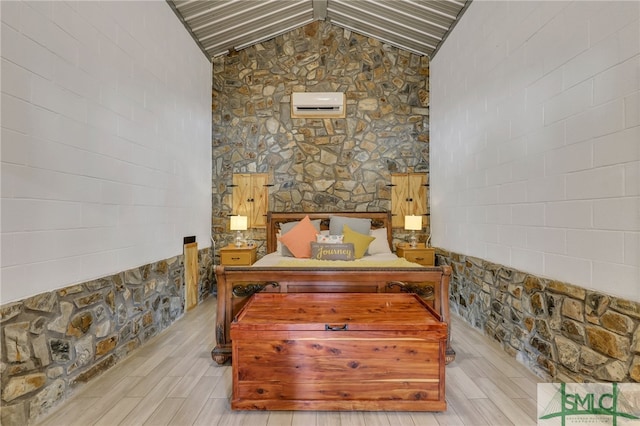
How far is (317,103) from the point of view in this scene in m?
4.68

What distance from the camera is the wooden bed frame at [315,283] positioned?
2.55 meters

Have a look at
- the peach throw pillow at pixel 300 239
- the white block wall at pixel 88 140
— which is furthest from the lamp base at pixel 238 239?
the white block wall at pixel 88 140

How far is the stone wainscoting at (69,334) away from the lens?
67.0 inches

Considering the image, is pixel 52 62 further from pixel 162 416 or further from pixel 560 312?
pixel 560 312

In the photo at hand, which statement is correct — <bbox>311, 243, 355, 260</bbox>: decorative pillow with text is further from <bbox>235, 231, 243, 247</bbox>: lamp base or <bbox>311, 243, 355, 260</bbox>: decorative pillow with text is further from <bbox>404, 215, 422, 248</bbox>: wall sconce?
<bbox>235, 231, 243, 247</bbox>: lamp base

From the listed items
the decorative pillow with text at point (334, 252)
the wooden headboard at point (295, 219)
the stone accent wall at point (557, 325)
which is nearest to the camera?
the stone accent wall at point (557, 325)

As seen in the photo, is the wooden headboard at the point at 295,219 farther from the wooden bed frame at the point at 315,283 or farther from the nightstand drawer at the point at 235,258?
the wooden bed frame at the point at 315,283

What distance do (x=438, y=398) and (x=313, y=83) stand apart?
14.2 feet

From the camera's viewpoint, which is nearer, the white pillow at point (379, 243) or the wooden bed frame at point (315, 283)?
the wooden bed frame at point (315, 283)

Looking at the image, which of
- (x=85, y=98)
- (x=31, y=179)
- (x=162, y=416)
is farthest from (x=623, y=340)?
(x=85, y=98)

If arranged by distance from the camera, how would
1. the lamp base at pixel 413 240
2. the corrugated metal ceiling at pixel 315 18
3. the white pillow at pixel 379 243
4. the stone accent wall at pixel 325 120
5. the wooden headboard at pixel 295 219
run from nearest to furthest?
1. the corrugated metal ceiling at pixel 315 18
2. the white pillow at pixel 379 243
3. the lamp base at pixel 413 240
4. the wooden headboard at pixel 295 219
5. the stone accent wall at pixel 325 120

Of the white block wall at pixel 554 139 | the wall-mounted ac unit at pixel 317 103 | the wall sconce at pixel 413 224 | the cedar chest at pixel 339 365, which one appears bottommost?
the cedar chest at pixel 339 365

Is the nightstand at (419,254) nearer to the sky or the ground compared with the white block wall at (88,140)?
nearer to the ground

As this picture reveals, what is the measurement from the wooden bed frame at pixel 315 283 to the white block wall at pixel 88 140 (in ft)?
3.19
